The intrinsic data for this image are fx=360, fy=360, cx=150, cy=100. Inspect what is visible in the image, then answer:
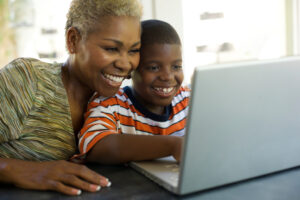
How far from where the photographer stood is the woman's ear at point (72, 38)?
3.69ft

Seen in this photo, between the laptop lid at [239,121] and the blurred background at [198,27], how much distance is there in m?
1.67

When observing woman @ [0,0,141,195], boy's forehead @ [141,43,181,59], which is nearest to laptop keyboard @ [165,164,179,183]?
woman @ [0,0,141,195]

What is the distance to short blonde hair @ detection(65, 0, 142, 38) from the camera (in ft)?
3.52

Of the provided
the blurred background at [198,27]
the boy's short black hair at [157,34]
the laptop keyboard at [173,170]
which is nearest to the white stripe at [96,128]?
the laptop keyboard at [173,170]

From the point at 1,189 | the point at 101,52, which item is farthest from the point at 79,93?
the point at 1,189

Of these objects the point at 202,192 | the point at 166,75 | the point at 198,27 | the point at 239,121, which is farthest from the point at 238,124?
the point at 198,27

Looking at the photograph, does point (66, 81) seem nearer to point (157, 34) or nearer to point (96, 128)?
point (96, 128)

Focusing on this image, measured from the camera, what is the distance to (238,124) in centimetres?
70

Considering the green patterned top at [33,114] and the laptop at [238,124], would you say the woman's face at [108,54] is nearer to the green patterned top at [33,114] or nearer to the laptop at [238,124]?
the green patterned top at [33,114]

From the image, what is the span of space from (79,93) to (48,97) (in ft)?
0.45

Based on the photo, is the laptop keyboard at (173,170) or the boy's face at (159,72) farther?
the boy's face at (159,72)

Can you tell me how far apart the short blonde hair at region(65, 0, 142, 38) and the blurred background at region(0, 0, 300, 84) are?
55.6 inches

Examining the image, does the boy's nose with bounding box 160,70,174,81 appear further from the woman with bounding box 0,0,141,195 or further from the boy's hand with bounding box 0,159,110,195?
the boy's hand with bounding box 0,159,110,195

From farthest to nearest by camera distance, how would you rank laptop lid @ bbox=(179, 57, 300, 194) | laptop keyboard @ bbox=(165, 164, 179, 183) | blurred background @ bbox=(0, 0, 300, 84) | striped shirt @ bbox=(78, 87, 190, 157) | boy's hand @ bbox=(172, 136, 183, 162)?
blurred background @ bbox=(0, 0, 300, 84) → striped shirt @ bbox=(78, 87, 190, 157) → boy's hand @ bbox=(172, 136, 183, 162) → laptop keyboard @ bbox=(165, 164, 179, 183) → laptop lid @ bbox=(179, 57, 300, 194)
